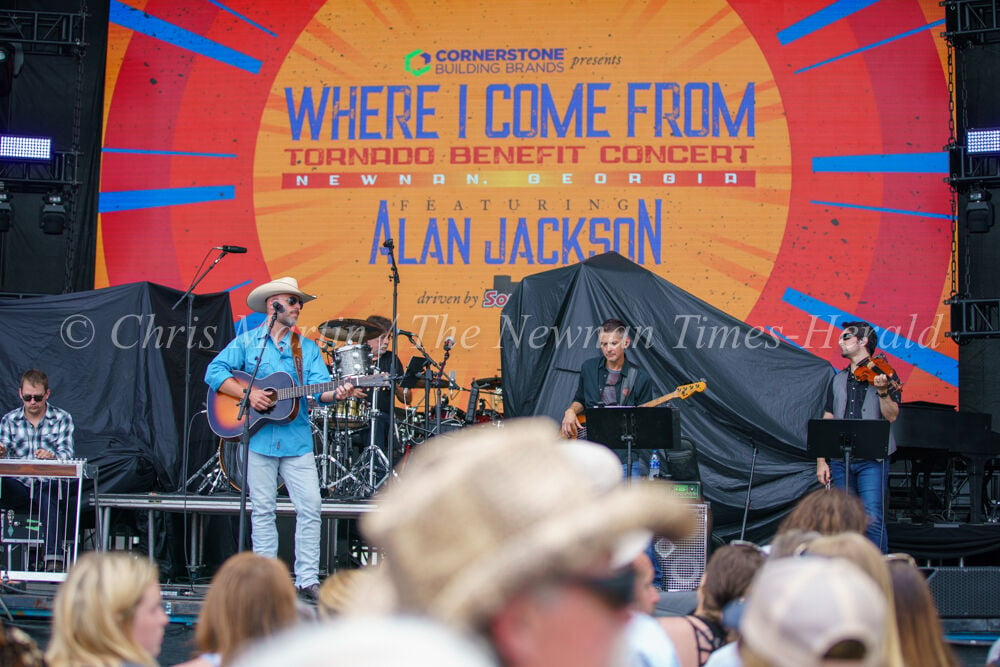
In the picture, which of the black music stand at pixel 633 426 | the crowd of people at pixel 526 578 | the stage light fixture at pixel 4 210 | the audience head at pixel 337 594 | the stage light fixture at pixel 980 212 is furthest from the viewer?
the stage light fixture at pixel 4 210

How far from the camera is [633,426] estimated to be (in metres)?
7.30

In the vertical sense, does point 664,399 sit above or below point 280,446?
above

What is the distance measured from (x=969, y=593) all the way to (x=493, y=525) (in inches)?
291

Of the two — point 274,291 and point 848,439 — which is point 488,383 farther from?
point 848,439

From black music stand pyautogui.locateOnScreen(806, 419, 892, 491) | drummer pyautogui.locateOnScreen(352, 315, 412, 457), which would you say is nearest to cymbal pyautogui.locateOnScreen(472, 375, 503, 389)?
drummer pyautogui.locateOnScreen(352, 315, 412, 457)

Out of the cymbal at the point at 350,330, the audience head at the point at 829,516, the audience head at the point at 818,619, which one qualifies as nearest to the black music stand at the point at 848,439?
the audience head at the point at 829,516

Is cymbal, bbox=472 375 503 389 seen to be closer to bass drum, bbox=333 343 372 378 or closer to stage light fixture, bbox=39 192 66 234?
bass drum, bbox=333 343 372 378

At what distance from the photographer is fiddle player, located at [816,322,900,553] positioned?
7863mm

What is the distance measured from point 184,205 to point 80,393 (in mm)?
3616

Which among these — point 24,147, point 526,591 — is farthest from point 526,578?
point 24,147

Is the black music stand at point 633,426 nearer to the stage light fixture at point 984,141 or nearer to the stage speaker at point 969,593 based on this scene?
the stage speaker at point 969,593

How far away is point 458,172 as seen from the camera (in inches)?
486

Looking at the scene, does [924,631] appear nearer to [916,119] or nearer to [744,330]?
[744,330]

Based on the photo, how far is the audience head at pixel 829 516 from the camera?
13.2ft
